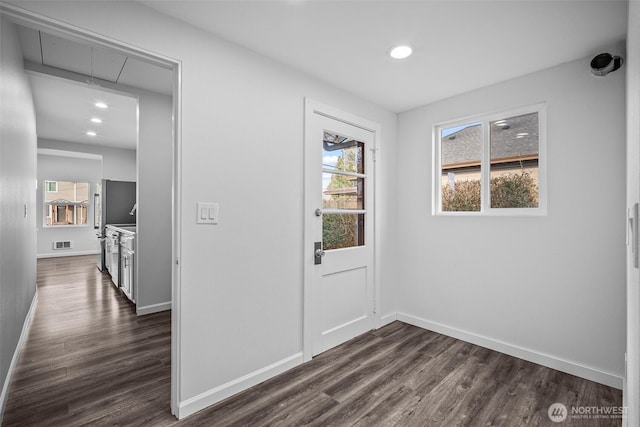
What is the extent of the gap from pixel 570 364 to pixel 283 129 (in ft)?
9.40

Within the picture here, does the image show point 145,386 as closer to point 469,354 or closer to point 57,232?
point 469,354

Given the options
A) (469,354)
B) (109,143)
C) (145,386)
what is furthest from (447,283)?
(109,143)

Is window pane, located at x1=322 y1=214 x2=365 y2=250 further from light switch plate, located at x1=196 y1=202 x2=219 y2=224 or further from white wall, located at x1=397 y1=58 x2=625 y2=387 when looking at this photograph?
light switch plate, located at x1=196 y1=202 x2=219 y2=224

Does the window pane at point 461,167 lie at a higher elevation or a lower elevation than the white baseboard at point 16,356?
higher

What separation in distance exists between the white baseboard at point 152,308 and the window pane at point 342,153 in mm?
2679

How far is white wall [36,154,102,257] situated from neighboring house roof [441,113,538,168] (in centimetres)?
878

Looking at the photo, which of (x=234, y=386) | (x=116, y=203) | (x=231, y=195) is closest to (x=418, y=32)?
(x=231, y=195)

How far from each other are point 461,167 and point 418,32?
1.55 meters

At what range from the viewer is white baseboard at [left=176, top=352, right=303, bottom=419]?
1.86 metres

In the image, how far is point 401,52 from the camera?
7.34 ft

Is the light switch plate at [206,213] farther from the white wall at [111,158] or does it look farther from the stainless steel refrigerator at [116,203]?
the white wall at [111,158]

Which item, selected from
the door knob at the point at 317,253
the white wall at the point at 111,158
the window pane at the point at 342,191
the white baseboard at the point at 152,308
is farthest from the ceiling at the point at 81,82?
the white baseboard at the point at 152,308

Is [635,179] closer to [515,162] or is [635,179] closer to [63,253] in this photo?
[515,162]

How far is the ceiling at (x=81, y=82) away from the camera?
2.61 metres
